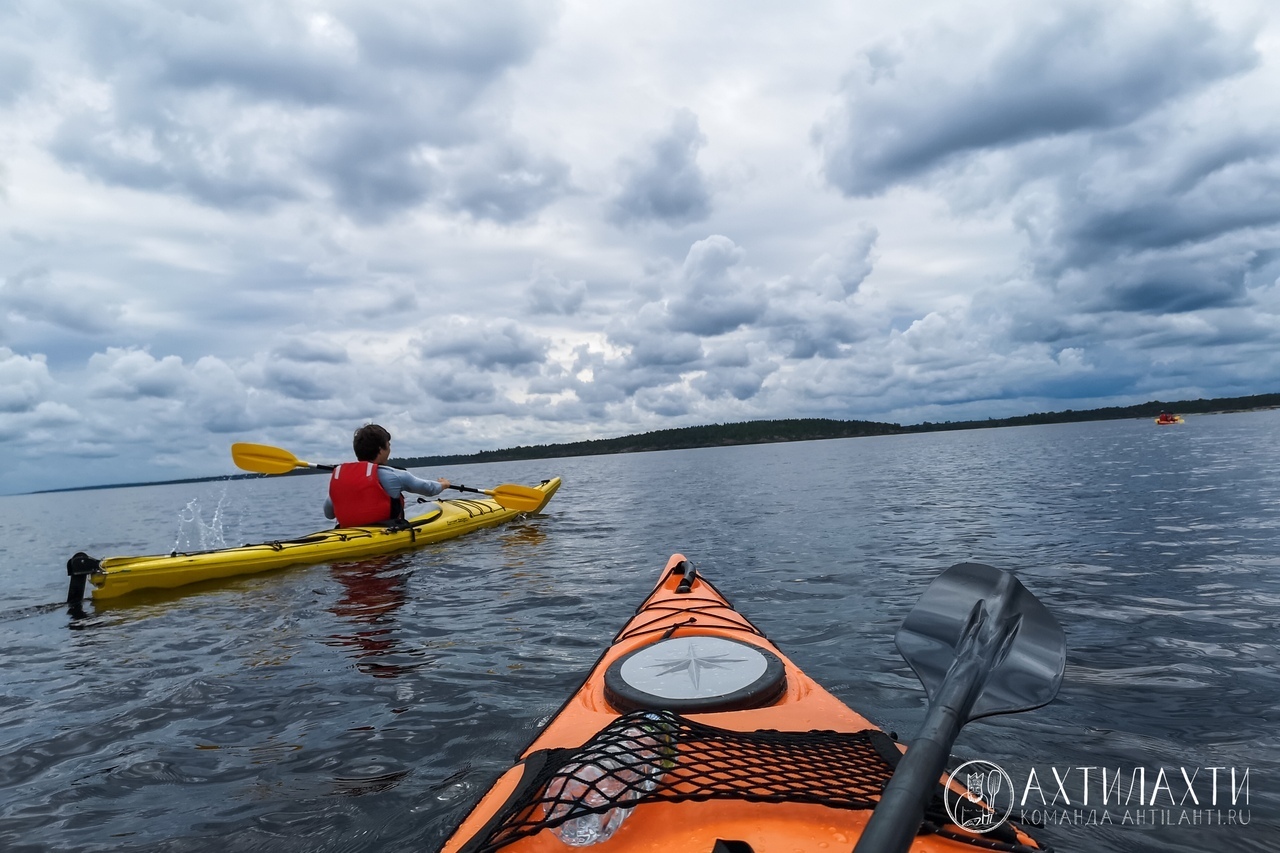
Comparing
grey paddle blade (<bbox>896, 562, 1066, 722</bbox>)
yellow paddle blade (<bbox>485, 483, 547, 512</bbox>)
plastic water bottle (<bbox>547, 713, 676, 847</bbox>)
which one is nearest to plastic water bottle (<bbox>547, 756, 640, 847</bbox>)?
plastic water bottle (<bbox>547, 713, 676, 847</bbox>)

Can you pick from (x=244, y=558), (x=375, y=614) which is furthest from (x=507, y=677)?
(x=244, y=558)

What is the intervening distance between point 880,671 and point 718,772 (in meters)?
3.33

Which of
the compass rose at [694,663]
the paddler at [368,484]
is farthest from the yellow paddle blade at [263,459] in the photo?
the compass rose at [694,663]

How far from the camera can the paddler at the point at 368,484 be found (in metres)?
9.95

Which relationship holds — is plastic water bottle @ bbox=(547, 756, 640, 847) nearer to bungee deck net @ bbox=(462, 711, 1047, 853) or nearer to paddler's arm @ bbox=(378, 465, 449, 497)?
bungee deck net @ bbox=(462, 711, 1047, 853)

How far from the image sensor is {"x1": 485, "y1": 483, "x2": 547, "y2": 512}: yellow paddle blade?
14203mm

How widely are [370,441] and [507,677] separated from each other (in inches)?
247

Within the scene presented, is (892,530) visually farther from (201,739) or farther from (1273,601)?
(201,739)

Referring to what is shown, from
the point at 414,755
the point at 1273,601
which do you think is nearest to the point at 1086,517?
the point at 1273,601

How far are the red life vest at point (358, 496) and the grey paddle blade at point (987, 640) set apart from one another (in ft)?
30.5

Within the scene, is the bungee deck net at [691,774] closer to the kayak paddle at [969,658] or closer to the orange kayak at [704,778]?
the orange kayak at [704,778]

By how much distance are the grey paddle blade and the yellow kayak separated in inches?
356

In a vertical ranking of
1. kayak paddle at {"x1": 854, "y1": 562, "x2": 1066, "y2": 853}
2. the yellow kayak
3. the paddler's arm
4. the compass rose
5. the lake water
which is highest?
the paddler's arm

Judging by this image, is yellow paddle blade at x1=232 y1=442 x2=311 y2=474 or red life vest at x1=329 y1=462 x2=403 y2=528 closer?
red life vest at x1=329 y1=462 x2=403 y2=528
